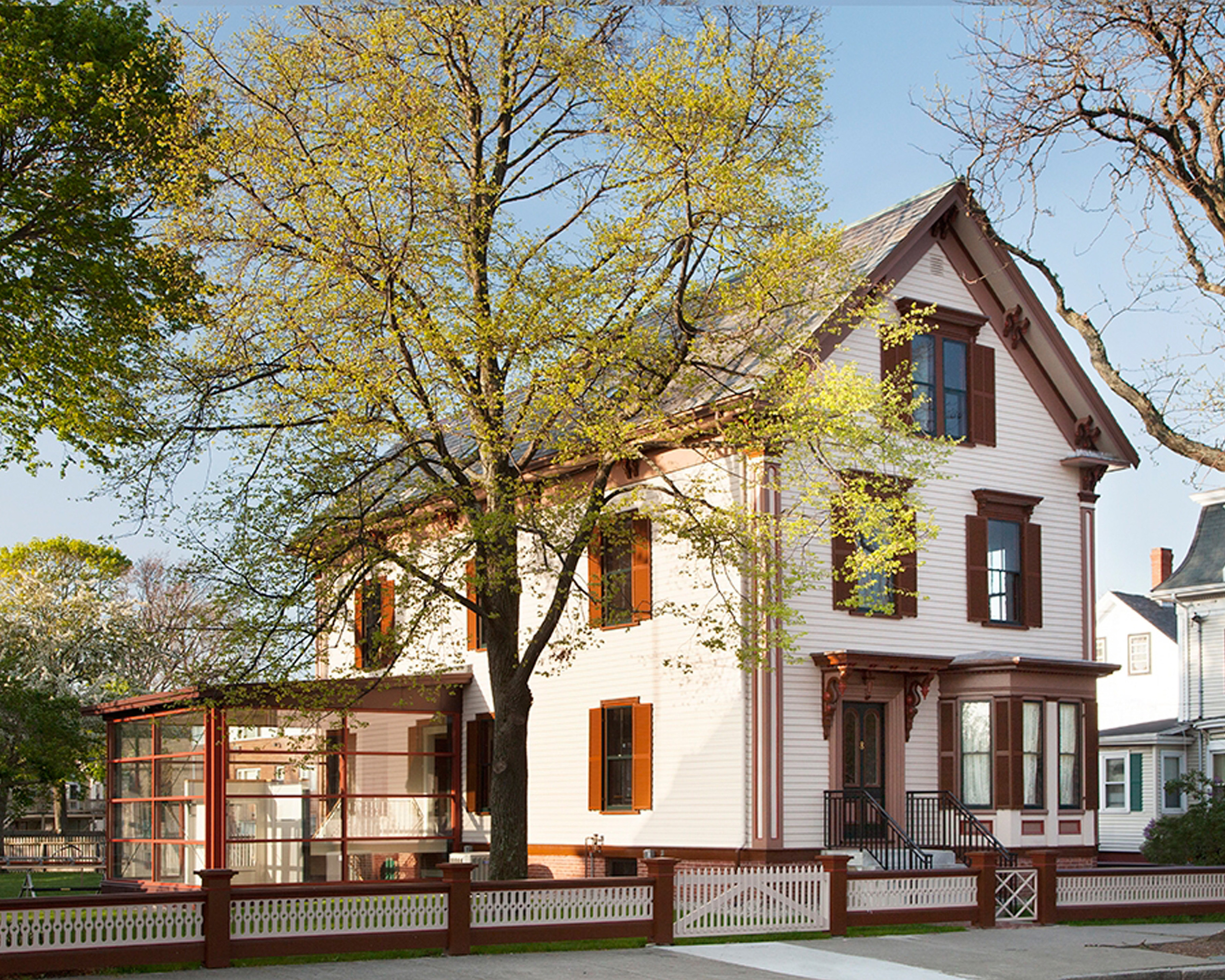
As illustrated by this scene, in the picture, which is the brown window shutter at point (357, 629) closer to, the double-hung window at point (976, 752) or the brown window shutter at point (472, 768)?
the brown window shutter at point (472, 768)

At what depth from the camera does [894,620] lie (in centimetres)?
2427

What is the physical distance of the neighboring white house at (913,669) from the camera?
22781mm

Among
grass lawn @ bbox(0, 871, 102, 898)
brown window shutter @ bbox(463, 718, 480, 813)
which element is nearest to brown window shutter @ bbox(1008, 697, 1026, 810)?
brown window shutter @ bbox(463, 718, 480, 813)

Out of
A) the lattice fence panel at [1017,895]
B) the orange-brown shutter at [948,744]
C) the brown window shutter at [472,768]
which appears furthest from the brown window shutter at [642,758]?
the lattice fence panel at [1017,895]

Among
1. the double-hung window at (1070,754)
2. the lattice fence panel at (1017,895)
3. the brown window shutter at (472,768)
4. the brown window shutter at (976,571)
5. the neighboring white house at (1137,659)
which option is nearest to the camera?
the lattice fence panel at (1017,895)

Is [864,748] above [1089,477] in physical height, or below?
below

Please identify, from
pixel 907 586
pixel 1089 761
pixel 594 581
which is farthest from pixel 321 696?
pixel 1089 761

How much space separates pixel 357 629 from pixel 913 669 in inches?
458

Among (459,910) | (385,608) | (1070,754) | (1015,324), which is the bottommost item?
(459,910)

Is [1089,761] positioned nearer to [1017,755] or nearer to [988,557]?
[1017,755]

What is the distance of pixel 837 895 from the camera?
18.0 m

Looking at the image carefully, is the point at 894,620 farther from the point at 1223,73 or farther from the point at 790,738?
the point at 1223,73

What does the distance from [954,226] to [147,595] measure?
42448 millimetres

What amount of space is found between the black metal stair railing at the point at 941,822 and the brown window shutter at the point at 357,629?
363 inches
